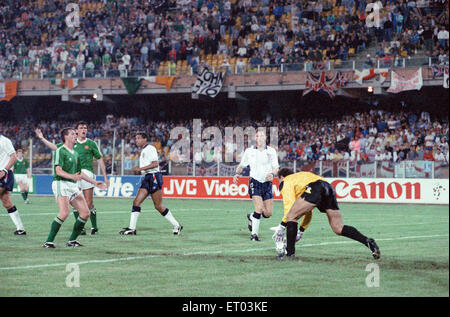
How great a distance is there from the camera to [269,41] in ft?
133

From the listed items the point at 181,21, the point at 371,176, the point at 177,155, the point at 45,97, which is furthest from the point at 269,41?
the point at 45,97

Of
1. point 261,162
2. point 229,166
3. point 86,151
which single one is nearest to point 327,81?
point 229,166

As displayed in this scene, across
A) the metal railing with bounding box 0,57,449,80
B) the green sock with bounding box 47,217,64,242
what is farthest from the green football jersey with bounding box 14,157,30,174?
the green sock with bounding box 47,217,64,242

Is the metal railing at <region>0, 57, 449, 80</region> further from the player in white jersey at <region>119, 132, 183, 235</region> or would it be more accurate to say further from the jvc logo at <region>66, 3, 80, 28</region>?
the player in white jersey at <region>119, 132, 183, 235</region>

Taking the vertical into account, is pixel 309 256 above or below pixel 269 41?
below

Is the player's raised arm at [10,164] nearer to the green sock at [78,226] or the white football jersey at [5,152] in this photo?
the white football jersey at [5,152]

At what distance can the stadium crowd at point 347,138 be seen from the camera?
33.3 meters

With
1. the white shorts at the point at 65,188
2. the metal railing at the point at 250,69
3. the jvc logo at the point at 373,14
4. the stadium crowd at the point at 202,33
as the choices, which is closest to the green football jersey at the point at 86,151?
the white shorts at the point at 65,188

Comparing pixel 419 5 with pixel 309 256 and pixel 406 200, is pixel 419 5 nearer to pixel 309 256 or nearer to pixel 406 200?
pixel 406 200

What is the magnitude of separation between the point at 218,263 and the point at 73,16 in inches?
1439

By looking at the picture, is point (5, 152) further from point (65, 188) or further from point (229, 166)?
point (229, 166)

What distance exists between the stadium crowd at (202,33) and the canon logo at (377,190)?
7.92m

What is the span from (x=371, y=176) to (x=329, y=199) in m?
20.4

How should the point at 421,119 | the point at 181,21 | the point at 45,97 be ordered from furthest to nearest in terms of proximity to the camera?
the point at 45,97 < the point at 181,21 < the point at 421,119
